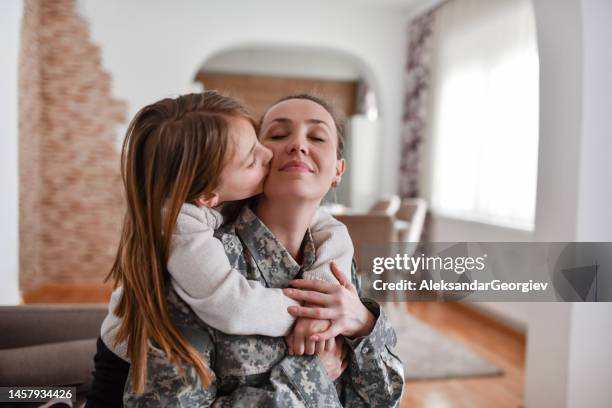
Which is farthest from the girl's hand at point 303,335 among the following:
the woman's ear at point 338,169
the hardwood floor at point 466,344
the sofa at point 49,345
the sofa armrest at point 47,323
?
the hardwood floor at point 466,344

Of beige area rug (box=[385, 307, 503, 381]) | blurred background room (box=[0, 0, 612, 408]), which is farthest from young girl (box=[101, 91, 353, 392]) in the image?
beige area rug (box=[385, 307, 503, 381])

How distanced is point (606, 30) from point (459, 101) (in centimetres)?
294

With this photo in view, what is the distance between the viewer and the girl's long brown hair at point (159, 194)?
0.85 m

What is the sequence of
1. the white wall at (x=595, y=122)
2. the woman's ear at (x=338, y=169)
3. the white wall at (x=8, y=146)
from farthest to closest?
1. the white wall at (x=595, y=122)
2. the white wall at (x=8, y=146)
3. the woman's ear at (x=338, y=169)

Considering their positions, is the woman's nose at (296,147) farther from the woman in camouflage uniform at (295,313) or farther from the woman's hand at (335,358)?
the woman's hand at (335,358)

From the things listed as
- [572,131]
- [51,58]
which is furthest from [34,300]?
[572,131]

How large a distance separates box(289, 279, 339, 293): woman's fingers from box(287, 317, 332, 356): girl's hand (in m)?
0.06

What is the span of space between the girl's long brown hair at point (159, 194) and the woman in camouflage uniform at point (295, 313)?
0.03 meters

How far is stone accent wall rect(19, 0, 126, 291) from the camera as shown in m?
4.93

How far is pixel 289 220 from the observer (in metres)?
1.04

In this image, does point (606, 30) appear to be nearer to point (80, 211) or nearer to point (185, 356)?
point (185, 356)

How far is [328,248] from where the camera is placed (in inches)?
41.1

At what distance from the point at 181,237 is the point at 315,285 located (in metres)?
0.26

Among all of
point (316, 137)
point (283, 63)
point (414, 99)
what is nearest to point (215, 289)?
point (316, 137)
